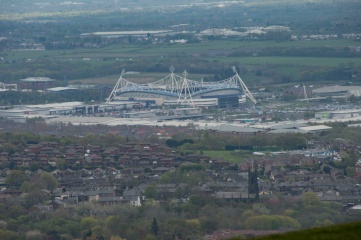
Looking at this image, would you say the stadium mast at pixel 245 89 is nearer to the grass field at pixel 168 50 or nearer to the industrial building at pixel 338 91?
the industrial building at pixel 338 91

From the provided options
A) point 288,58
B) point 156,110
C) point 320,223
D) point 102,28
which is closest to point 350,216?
point 320,223

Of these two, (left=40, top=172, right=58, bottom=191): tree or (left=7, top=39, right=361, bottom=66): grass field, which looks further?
(left=7, top=39, right=361, bottom=66): grass field

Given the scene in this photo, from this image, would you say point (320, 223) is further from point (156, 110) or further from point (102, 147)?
point (156, 110)

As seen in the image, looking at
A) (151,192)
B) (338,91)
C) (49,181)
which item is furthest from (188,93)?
(151,192)

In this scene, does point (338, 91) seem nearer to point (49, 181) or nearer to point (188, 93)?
point (188, 93)

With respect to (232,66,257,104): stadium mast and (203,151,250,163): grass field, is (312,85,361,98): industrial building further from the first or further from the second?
(203,151,250,163): grass field

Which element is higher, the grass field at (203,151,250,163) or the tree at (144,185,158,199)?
the grass field at (203,151,250,163)

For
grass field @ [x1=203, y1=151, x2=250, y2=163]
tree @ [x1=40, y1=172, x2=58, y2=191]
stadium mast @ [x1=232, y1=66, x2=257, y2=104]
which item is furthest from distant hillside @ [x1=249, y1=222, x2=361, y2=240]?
stadium mast @ [x1=232, y1=66, x2=257, y2=104]
